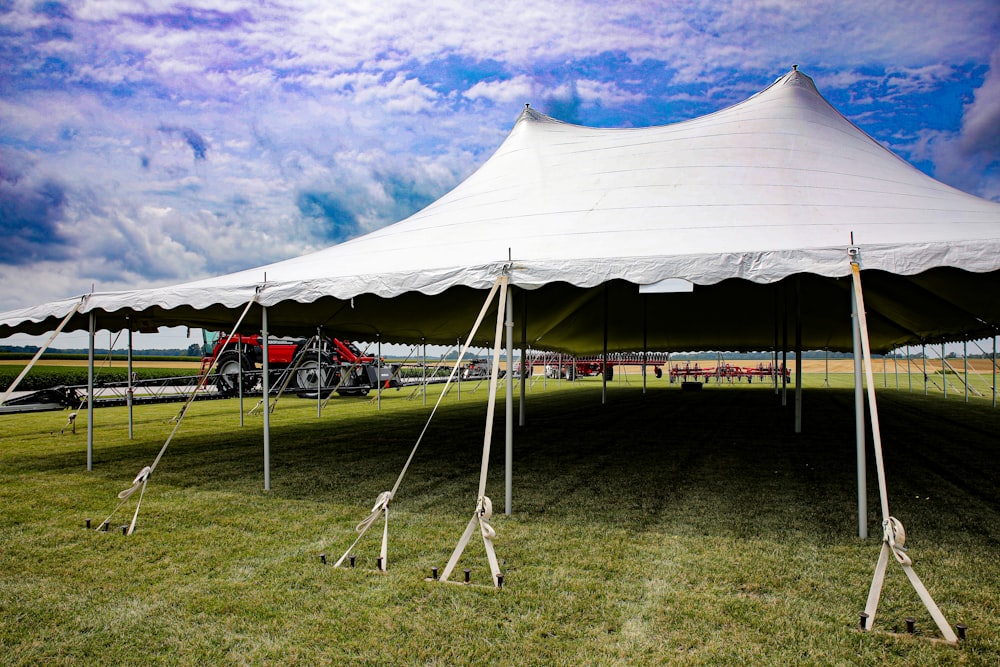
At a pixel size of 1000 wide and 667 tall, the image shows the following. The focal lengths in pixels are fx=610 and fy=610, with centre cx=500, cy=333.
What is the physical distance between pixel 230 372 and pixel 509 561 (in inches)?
591

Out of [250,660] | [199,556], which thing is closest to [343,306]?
[199,556]

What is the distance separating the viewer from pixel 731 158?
559 centimetres

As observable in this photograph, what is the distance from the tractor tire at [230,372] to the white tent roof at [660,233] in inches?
337

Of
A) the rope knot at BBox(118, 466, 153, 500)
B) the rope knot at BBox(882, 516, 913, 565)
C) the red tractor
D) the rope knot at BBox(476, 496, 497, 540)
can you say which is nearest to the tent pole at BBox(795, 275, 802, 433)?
the rope knot at BBox(882, 516, 913, 565)

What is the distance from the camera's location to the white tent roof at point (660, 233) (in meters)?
3.77

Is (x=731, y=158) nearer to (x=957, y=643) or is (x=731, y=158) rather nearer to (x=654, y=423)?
(x=957, y=643)

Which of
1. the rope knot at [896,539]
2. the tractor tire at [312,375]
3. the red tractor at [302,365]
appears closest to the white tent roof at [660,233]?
the rope knot at [896,539]

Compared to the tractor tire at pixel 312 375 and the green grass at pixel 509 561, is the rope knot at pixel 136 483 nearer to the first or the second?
the green grass at pixel 509 561

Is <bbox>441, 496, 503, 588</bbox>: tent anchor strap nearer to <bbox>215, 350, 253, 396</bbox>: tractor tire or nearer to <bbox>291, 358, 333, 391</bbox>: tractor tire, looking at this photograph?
<bbox>291, 358, 333, 391</bbox>: tractor tire

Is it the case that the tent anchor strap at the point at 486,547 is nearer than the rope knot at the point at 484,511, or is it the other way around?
the tent anchor strap at the point at 486,547

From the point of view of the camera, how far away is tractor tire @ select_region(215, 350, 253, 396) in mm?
16391

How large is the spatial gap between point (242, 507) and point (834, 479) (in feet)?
15.7

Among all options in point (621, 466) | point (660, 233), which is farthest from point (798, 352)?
point (660, 233)

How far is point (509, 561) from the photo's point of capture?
322 cm
